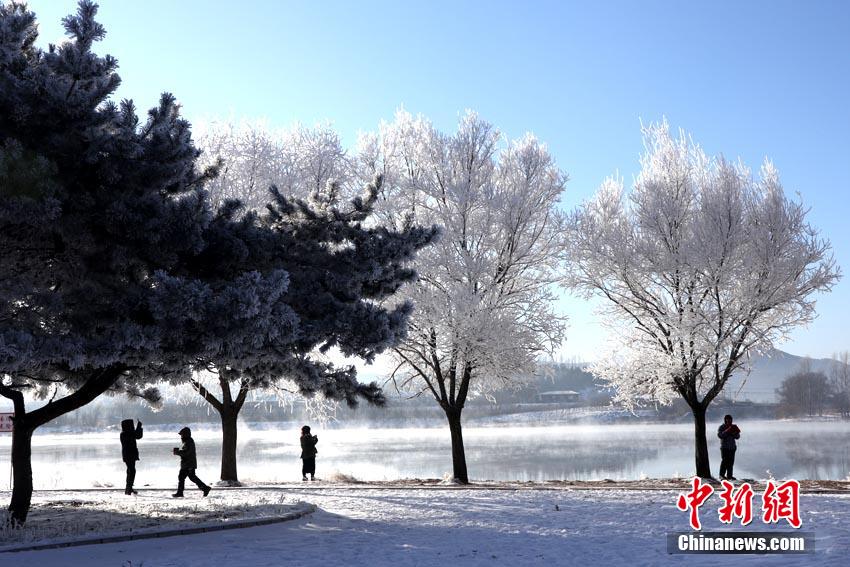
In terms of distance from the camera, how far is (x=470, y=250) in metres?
21.9

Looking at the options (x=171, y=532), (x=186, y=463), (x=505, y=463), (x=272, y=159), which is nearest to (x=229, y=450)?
(x=186, y=463)

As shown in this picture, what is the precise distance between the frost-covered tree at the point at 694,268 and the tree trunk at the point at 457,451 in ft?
17.3

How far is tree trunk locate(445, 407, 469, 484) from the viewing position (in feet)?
67.6

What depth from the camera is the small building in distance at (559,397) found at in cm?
13401

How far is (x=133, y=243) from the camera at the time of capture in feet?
35.4

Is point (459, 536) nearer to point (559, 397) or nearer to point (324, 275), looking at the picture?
point (324, 275)

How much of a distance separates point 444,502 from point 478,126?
485 inches

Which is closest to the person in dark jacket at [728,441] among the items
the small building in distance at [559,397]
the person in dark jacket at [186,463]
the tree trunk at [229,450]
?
the person in dark jacket at [186,463]

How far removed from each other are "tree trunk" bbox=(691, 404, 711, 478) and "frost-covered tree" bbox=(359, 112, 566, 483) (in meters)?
4.51

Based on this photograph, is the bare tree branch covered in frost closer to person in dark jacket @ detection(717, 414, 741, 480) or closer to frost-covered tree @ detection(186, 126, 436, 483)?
frost-covered tree @ detection(186, 126, 436, 483)

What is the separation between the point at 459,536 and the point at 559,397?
133 m

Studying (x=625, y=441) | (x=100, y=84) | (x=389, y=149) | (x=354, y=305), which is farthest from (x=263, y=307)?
(x=625, y=441)

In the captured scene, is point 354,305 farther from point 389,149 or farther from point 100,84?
point 389,149

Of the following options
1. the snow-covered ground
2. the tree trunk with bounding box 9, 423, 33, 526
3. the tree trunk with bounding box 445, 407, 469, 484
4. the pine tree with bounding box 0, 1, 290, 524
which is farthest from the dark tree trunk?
the pine tree with bounding box 0, 1, 290, 524
